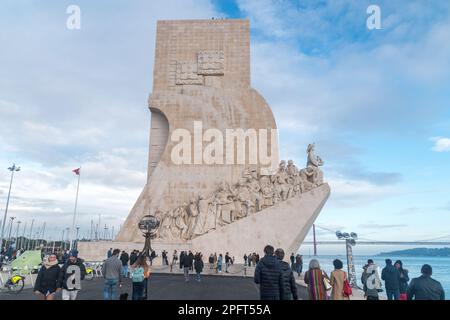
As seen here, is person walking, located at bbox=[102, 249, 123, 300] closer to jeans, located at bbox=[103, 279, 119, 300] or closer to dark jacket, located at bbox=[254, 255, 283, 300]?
jeans, located at bbox=[103, 279, 119, 300]

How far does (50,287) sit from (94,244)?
38.9 ft

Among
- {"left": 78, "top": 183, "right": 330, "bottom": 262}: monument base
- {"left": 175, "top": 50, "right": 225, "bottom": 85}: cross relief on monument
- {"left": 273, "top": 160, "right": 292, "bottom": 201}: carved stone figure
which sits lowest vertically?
{"left": 78, "top": 183, "right": 330, "bottom": 262}: monument base

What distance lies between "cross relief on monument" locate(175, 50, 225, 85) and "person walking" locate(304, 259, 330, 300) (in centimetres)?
1722

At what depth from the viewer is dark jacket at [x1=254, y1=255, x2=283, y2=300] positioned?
332 centimetres

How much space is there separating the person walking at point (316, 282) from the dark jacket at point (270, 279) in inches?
16.9

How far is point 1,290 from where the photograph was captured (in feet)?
22.5

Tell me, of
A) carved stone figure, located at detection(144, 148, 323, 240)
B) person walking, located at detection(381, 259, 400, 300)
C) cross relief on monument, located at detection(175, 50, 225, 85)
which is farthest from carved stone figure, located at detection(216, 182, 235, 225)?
person walking, located at detection(381, 259, 400, 300)

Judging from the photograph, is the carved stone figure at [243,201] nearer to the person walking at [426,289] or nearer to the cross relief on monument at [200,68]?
the cross relief on monument at [200,68]

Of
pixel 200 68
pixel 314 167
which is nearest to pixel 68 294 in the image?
pixel 314 167

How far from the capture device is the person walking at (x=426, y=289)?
130 inches

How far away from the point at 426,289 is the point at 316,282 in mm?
1022

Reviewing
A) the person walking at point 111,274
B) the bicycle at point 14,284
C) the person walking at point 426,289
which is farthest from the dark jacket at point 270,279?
the bicycle at point 14,284
